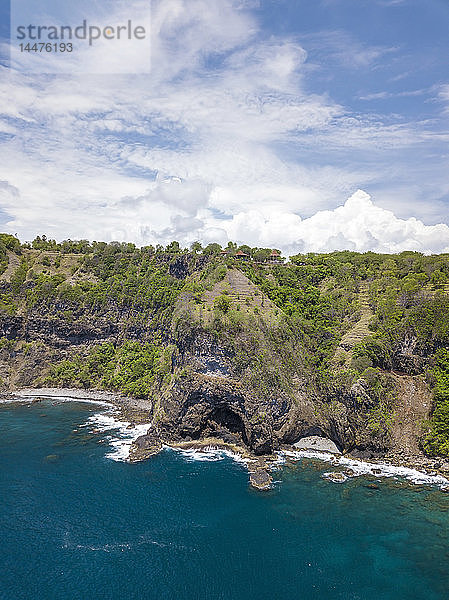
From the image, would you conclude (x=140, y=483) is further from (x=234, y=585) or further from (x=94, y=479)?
(x=234, y=585)

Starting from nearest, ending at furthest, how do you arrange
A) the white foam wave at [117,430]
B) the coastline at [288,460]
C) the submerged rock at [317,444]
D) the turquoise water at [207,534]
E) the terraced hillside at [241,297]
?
the turquoise water at [207,534], the coastline at [288,460], the white foam wave at [117,430], the submerged rock at [317,444], the terraced hillside at [241,297]

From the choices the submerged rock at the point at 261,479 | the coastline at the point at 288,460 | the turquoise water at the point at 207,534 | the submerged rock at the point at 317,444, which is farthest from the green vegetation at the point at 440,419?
the submerged rock at the point at 261,479

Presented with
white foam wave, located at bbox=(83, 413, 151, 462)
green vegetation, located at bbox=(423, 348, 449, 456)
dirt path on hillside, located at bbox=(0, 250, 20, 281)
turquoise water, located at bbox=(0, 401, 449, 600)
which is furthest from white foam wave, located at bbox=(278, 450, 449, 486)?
dirt path on hillside, located at bbox=(0, 250, 20, 281)

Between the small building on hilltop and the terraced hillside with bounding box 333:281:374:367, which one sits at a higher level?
the small building on hilltop

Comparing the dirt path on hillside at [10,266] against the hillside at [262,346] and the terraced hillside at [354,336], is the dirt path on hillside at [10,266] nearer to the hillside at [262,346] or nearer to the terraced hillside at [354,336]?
the hillside at [262,346]

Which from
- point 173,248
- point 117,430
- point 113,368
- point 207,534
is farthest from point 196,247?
point 207,534

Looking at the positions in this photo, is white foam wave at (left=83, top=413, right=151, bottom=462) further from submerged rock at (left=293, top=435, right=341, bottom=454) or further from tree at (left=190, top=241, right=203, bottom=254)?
tree at (left=190, top=241, right=203, bottom=254)
